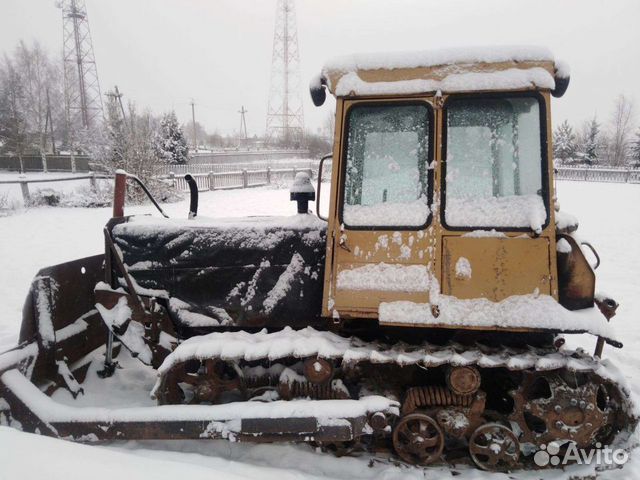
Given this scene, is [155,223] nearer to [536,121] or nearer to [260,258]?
[260,258]

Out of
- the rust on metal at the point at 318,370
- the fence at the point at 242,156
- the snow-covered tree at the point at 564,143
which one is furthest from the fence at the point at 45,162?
the snow-covered tree at the point at 564,143

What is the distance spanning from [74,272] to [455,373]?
3564mm

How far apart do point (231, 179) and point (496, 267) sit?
21261 millimetres

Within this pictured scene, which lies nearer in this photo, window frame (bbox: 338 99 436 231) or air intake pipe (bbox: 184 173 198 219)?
window frame (bbox: 338 99 436 231)

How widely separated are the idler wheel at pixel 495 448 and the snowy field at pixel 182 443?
3.3 inches

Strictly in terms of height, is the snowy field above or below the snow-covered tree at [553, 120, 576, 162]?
below

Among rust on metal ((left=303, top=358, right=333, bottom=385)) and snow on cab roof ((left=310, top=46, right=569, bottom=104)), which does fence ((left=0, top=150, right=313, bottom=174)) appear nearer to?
snow on cab roof ((left=310, top=46, right=569, bottom=104))

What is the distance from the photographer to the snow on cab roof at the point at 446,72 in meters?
2.98

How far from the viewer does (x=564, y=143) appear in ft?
136

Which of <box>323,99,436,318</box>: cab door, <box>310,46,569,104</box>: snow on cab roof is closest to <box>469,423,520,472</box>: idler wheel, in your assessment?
<box>323,99,436,318</box>: cab door

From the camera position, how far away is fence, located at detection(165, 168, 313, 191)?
2045 centimetres

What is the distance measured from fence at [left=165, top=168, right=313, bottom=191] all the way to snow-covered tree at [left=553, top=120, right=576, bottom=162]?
91.1 feet

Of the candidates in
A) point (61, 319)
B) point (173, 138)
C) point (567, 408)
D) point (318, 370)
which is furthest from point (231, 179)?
point (567, 408)

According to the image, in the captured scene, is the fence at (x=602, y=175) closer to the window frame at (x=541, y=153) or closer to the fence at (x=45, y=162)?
the window frame at (x=541, y=153)
